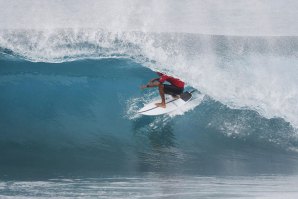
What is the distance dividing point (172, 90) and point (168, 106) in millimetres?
362

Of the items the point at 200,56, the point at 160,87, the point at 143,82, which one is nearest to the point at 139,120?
the point at 160,87

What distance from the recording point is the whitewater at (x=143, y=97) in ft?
31.5

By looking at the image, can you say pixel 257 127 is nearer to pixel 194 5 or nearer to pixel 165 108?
pixel 165 108

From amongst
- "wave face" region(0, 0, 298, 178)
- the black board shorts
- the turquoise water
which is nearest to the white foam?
"wave face" region(0, 0, 298, 178)

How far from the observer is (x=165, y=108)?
10.8 metres

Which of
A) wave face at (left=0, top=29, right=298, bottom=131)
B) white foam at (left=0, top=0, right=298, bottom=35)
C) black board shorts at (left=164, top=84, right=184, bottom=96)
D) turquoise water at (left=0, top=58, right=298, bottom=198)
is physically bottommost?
turquoise water at (left=0, top=58, right=298, bottom=198)

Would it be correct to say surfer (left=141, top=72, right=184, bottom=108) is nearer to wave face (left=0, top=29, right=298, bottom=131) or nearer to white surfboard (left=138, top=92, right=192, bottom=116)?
white surfboard (left=138, top=92, right=192, bottom=116)

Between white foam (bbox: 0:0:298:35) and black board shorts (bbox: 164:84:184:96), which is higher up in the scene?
white foam (bbox: 0:0:298:35)

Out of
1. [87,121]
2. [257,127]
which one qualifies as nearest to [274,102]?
[257,127]

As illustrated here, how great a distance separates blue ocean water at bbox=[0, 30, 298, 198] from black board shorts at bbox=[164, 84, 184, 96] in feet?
1.91

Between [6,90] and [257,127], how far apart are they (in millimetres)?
5087

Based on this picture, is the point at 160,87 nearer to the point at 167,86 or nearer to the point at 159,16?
the point at 167,86

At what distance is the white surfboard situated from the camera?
10.8m

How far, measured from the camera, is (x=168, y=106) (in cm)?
1089
